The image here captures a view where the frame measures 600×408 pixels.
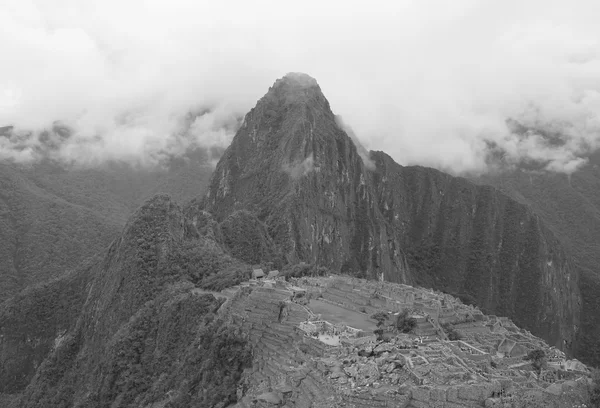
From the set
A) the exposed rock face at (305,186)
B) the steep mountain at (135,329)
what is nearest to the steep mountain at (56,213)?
the exposed rock face at (305,186)

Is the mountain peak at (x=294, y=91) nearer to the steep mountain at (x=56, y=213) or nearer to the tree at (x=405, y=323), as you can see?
the steep mountain at (x=56, y=213)

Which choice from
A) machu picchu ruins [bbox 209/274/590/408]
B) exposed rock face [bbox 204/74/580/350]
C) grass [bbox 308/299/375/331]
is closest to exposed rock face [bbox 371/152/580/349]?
exposed rock face [bbox 204/74/580/350]

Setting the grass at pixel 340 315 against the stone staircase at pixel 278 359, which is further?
the grass at pixel 340 315

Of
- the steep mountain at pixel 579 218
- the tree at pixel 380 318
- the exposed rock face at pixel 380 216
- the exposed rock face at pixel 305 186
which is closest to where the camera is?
the tree at pixel 380 318

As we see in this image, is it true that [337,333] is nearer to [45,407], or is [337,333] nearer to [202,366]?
[202,366]

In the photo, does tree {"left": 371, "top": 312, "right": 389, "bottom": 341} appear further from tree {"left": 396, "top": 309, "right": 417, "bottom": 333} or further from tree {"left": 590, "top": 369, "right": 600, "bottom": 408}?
tree {"left": 590, "top": 369, "right": 600, "bottom": 408}

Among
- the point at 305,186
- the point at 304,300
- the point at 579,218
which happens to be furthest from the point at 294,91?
the point at 579,218
